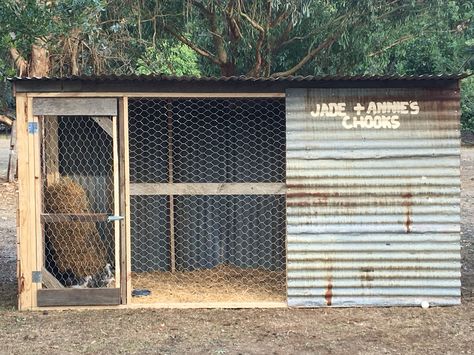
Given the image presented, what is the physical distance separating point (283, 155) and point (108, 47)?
356 centimetres

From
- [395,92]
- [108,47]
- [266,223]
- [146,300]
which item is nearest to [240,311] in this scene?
[146,300]

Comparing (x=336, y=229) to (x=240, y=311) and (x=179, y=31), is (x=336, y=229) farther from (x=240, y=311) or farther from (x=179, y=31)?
(x=179, y=31)

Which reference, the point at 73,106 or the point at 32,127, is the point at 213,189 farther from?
the point at 32,127

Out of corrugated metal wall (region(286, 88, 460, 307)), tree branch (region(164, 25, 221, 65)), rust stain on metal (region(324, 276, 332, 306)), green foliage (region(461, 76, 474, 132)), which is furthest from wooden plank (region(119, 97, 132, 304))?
green foliage (region(461, 76, 474, 132))

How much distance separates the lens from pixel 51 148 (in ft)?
22.2

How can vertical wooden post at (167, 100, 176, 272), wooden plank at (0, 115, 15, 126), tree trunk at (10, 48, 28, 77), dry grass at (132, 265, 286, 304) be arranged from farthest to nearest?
wooden plank at (0, 115, 15, 126)
tree trunk at (10, 48, 28, 77)
vertical wooden post at (167, 100, 176, 272)
dry grass at (132, 265, 286, 304)

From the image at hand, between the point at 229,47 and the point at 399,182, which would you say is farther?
the point at 229,47

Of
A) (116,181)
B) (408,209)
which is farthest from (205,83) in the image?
(408,209)

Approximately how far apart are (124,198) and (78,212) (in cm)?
72

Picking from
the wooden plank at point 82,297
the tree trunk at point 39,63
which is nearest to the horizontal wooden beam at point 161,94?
the wooden plank at point 82,297

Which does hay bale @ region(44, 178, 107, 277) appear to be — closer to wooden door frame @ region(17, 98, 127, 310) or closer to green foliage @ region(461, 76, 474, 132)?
wooden door frame @ region(17, 98, 127, 310)

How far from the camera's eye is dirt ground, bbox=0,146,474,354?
4.93 meters

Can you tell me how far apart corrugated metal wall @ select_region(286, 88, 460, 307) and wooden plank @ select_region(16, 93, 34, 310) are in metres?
2.38

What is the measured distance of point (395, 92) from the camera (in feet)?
19.5
